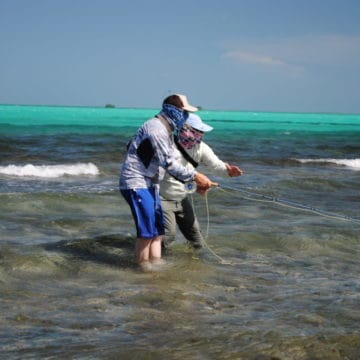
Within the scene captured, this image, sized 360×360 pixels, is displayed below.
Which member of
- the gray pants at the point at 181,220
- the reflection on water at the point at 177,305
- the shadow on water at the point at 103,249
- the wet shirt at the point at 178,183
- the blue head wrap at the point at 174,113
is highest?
the blue head wrap at the point at 174,113

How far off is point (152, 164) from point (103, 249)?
1.92 metres

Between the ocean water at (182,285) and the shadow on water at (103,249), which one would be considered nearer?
the ocean water at (182,285)

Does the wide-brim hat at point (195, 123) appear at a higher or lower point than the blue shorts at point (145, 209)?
higher

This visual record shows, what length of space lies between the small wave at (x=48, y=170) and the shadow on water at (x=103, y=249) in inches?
336

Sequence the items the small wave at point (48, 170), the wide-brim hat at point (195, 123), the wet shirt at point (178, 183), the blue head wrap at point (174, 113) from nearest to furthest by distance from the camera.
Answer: the blue head wrap at point (174, 113), the wide-brim hat at point (195, 123), the wet shirt at point (178, 183), the small wave at point (48, 170)

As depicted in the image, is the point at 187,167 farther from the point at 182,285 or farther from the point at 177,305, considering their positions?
the point at 177,305

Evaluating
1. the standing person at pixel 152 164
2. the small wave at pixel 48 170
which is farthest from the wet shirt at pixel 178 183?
the small wave at pixel 48 170

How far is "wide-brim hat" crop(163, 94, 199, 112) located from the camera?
5.57 meters

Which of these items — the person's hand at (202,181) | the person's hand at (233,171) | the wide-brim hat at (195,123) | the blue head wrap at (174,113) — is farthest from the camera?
the person's hand at (233,171)

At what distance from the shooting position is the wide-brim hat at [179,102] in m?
5.57

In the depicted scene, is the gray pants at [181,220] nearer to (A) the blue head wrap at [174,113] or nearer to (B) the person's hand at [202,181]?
(B) the person's hand at [202,181]

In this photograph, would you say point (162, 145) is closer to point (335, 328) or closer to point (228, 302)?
point (228, 302)

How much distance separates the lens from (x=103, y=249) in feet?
23.1

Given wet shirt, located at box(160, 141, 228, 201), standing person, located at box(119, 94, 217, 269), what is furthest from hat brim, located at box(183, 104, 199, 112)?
wet shirt, located at box(160, 141, 228, 201)
